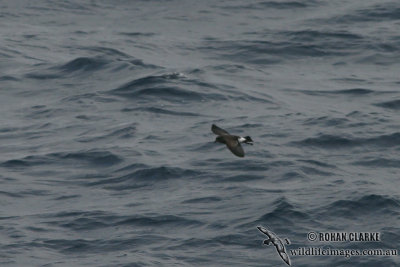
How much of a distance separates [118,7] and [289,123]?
15482 mm

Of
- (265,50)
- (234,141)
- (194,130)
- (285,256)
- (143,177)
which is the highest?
(234,141)

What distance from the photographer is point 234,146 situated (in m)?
21.1

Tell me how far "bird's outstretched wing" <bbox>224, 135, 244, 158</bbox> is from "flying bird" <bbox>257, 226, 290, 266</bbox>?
3.36m

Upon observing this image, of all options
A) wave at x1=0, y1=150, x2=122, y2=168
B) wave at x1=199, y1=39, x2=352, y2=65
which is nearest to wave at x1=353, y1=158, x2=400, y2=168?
wave at x1=0, y1=150, x2=122, y2=168

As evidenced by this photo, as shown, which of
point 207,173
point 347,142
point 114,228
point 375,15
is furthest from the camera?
point 375,15

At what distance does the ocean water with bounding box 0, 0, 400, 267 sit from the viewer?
25.0m

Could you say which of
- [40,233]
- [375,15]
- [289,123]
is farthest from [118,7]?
[40,233]

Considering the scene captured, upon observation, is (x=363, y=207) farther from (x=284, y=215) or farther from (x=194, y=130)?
(x=194, y=130)

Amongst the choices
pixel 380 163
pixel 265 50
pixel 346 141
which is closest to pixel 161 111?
pixel 346 141

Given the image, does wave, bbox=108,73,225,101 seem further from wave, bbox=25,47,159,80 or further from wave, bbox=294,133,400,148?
wave, bbox=294,133,400,148

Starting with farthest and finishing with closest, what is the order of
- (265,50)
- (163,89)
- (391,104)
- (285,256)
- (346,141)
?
1. (265,50)
2. (163,89)
3. (391,104)
4. (346,141)
5. (285,256)

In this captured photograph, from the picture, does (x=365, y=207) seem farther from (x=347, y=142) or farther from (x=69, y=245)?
(x=69, y=245)

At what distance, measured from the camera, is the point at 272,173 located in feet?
92.4

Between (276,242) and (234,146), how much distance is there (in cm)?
391
